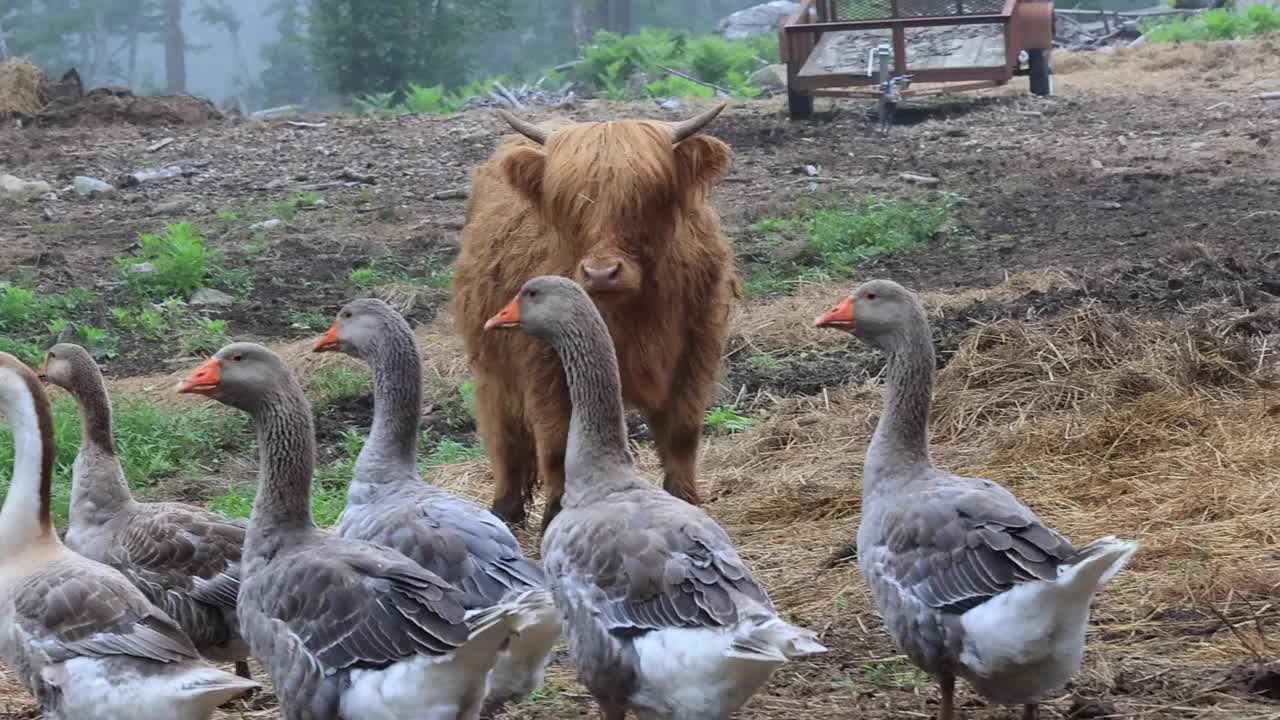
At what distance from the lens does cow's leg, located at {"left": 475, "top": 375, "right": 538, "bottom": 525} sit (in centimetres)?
884

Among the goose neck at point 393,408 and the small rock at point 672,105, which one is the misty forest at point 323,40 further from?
the goose neck at point 393,408

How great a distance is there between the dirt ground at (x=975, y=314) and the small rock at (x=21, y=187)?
86 cm

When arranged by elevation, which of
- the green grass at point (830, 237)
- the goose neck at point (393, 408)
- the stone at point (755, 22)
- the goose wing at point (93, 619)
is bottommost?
the stone at point (755, 22)

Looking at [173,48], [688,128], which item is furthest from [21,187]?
[173,48]

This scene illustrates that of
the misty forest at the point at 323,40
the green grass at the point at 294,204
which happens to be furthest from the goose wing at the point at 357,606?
the misty forest at the point at 323,40

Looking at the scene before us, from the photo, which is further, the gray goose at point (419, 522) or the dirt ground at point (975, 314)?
the dirt ground at point (975, 314)

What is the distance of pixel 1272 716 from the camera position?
515cm

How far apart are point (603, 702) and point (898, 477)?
1.31 metres

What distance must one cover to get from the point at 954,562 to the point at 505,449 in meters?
3.94

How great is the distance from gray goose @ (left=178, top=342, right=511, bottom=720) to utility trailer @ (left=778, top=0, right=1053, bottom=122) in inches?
645

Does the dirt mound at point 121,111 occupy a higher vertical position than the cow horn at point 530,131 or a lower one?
Answer: lower

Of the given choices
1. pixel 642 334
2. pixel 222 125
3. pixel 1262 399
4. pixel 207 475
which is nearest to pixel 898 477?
pixel 642 334

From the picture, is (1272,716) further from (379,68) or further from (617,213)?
(379,68)

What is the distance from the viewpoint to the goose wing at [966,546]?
201 inches
